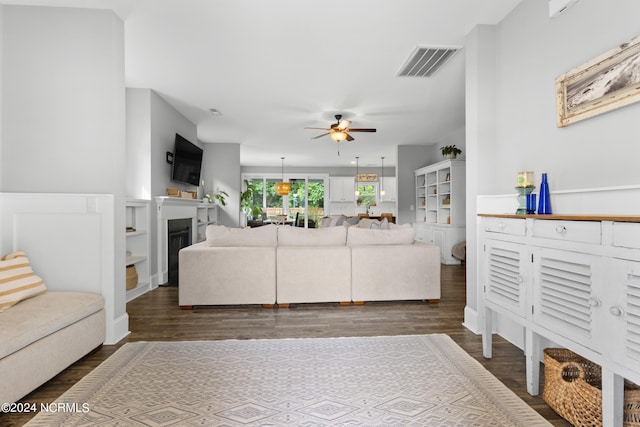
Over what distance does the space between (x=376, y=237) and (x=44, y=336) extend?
3.11 metres

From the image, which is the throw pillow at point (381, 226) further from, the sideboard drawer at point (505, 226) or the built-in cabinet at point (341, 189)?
the built-in cabinet at point (341, 189)

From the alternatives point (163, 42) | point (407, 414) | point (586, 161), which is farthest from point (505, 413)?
point (163, 42)

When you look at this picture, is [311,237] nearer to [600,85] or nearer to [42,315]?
[42,315]

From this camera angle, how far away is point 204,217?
768 cm

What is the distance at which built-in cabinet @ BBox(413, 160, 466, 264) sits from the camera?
7.12 m

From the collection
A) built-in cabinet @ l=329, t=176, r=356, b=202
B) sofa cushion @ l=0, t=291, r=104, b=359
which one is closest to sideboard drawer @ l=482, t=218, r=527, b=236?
sofa cushion @ l=0, t=291, r=104, b=359

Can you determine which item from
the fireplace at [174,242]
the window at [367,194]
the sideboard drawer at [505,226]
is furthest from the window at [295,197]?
the sideboard drawer at [505,226]

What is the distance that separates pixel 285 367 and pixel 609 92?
8.23 feet

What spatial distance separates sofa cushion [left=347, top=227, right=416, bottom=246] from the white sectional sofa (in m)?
0.01

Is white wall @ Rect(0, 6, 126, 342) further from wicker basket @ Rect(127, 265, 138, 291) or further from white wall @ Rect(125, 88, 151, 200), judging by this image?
white wall @ Rect(125, 88, 151, 200)

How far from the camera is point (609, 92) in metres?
2.01

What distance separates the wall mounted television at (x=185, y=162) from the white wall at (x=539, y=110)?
14.6ft

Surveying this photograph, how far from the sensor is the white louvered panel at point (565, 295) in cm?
162

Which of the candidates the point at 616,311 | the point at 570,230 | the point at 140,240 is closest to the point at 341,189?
the point at 140,240
